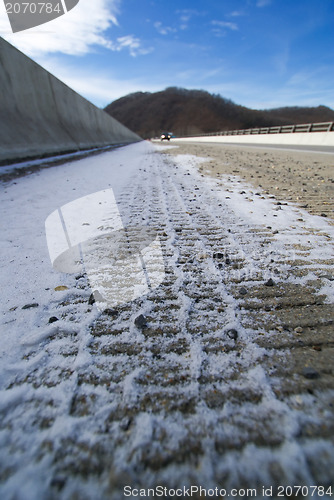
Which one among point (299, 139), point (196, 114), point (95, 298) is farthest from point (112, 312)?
point (196, 114)

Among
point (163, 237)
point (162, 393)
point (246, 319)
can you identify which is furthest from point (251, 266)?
point (162, 393)

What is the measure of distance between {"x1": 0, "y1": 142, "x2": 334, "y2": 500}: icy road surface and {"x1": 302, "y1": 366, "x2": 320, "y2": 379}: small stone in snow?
11 millimetres

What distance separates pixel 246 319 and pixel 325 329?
1.44 feet

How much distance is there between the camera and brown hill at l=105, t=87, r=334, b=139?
8288 cm

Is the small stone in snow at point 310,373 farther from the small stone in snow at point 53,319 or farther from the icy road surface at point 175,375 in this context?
the small stone in snow at point 53,319

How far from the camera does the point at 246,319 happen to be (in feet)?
4.63

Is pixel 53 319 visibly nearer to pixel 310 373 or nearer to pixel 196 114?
pixel 310 373

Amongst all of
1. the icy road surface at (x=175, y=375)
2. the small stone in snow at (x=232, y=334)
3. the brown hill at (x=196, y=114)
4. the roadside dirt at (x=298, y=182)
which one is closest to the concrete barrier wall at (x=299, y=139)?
the roadside dirt at (x=298, y=182)

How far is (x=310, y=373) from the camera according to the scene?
3.52ft

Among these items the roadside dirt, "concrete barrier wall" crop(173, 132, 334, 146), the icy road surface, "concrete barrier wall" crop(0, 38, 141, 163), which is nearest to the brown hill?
"concrete barrier wall" crop(173, 132, 334, 146)

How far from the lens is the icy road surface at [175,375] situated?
784 mm

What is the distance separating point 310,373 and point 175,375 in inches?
24.9

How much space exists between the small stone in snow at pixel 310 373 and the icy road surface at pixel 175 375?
0.04ft

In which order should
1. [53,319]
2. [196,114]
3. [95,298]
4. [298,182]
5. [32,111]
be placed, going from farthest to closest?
[196,114]
[32,111]
[298,182]
[95,298]
[53,319]
